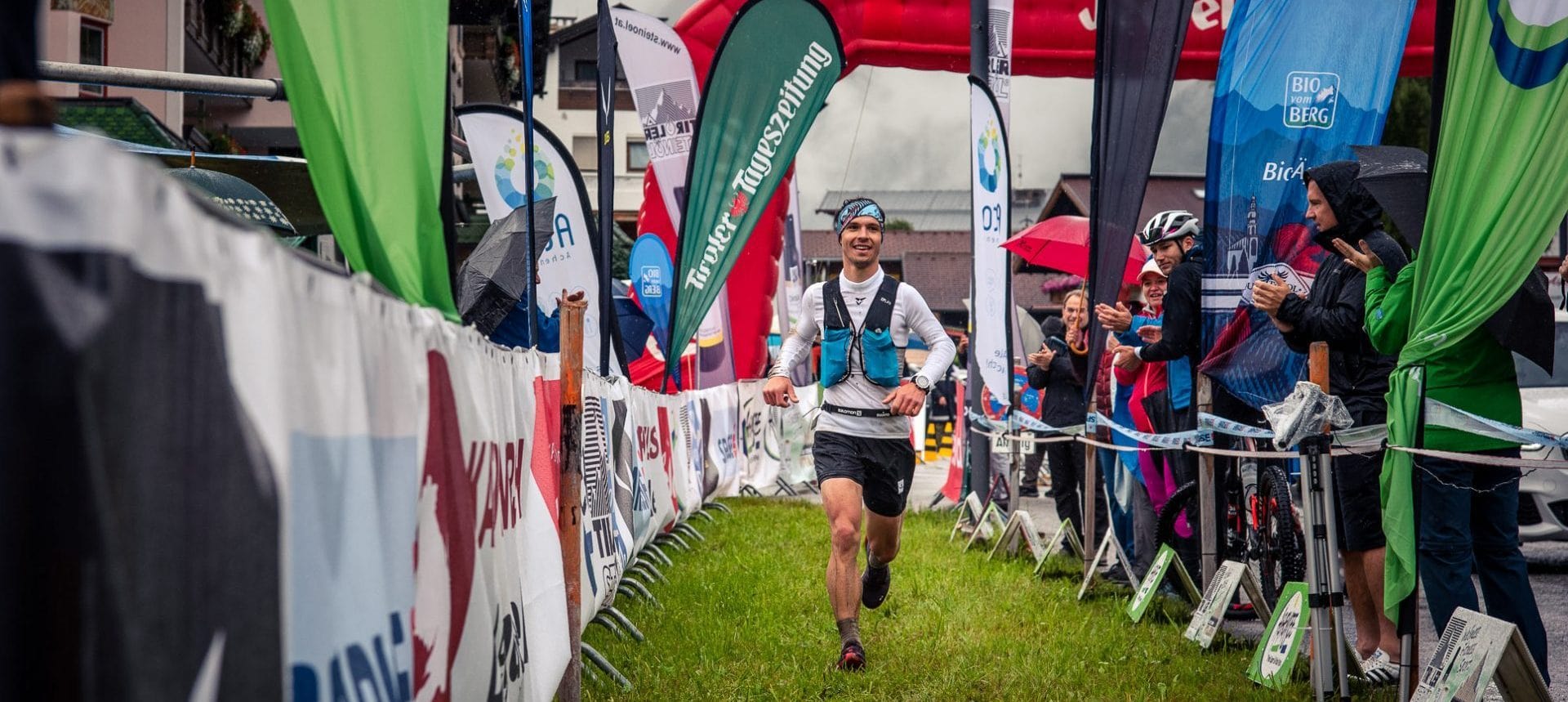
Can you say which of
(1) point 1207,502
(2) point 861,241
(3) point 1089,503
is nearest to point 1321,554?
(1) point 1207,502

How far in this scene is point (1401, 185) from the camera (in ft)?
17.1

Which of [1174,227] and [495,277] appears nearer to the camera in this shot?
[495,277]

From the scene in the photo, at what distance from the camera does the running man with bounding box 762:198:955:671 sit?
649 cm

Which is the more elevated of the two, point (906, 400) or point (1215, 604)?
point (906, 400)

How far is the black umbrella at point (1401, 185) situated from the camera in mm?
5066

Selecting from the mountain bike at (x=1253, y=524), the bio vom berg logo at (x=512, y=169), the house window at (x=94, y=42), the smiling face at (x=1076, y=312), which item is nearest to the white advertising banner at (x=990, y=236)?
the smiling face at (x=1076, y=312)

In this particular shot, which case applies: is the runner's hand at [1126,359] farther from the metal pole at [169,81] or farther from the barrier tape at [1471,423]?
the metal pole at [169,81]

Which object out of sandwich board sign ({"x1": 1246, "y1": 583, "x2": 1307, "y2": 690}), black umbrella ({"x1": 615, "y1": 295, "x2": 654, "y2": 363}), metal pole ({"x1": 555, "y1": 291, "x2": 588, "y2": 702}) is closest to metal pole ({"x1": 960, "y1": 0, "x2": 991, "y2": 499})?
black umbrella ({"x1": 615, "y1": 295, "x2": 654, "y2": 363})

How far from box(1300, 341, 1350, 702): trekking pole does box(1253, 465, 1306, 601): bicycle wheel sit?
58.6 inches

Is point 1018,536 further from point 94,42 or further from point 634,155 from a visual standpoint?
point 634,155

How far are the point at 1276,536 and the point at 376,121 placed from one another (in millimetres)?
5431

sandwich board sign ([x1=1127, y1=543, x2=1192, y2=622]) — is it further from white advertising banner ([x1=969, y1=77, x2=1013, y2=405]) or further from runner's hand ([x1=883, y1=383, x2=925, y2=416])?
white advertising banner ([x1=969, y1=77, x2=1013, y2=405])

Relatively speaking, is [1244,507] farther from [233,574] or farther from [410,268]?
[233,574]

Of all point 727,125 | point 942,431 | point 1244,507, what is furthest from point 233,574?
point 942,431
